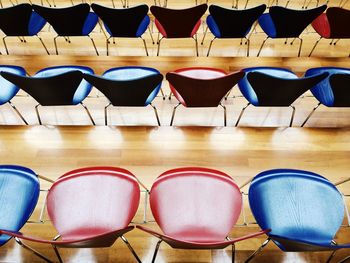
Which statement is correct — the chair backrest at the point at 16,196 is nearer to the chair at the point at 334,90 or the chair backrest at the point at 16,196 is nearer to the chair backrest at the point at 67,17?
the chair backrest at the point at 67,17

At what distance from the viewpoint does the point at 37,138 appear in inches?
106

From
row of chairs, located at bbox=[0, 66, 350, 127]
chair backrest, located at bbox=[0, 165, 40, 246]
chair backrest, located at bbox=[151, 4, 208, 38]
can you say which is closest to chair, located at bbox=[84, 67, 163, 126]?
row of chairs, located at bbox=[0, 66, 350, 127]

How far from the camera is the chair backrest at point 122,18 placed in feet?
9.98

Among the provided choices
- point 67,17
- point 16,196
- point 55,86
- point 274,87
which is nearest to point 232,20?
point 274,87

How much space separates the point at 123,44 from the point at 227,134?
199 centimetres

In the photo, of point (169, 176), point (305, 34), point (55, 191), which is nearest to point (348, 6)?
point (305, 34)

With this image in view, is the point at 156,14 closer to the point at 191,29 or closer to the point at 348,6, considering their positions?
the point at 191,29

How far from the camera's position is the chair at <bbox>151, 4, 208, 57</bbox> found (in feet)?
9.94

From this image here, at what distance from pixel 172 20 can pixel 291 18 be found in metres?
1.19

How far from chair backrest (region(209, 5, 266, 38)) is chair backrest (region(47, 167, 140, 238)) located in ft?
6.41

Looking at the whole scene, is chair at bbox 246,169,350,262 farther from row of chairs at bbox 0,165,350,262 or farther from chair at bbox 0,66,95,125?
chair at bbox 0,66,95,125

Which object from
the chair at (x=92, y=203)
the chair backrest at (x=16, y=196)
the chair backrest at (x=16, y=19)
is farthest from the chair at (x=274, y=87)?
the chair backrest at (x=16, y=19)

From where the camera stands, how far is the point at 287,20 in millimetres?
3277

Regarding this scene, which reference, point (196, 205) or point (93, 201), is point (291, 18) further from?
point (93, 201)
